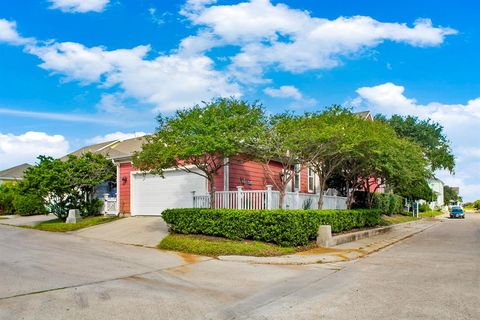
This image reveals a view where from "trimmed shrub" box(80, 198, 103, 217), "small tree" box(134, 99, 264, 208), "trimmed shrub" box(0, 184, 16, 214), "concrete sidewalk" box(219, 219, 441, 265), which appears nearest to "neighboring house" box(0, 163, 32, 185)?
"trimmed shrub" box(0, 184, 16, 214)

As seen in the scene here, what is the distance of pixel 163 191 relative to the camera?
20812 mm

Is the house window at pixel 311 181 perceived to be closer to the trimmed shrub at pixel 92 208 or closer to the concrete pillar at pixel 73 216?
the trimmed shrub at pixel 92 208

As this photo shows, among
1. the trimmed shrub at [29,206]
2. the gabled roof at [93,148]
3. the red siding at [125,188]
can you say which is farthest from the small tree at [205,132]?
the trimmed shrub at [29,206]

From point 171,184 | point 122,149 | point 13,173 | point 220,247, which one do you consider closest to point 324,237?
point 220,247

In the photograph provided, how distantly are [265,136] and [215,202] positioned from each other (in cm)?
389

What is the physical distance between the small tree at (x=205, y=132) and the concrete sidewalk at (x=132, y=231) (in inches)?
105

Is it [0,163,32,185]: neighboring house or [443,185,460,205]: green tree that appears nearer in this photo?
[0,163,32,185]: neighboring house

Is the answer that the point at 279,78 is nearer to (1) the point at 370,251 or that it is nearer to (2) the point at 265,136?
(2) the point at 265,136

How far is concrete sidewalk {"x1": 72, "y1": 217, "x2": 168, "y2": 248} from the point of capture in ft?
50.7

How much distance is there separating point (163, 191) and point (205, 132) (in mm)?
7894

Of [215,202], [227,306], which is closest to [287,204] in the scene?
[215,202]

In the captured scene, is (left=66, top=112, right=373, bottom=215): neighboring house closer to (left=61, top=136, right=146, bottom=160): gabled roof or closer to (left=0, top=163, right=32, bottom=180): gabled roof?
(left=61, top=136, right=146, bottom=160): gabled roof

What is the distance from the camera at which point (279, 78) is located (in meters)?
20.2

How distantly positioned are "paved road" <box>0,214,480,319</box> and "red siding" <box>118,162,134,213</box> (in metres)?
9.34
